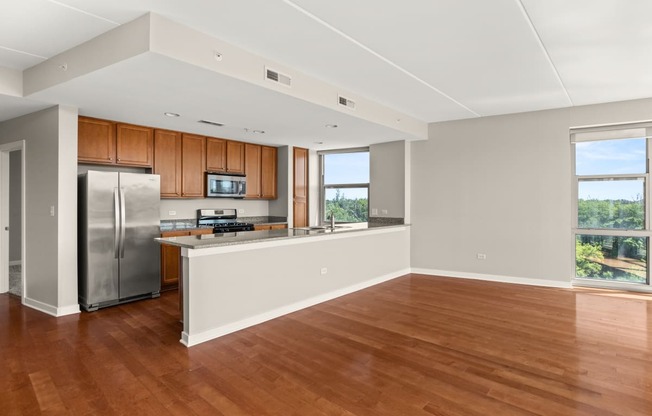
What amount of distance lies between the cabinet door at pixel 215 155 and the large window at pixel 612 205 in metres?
5.47

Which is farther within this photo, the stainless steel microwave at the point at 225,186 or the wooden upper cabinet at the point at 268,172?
the wooden upper cabinet at the point at 268,172

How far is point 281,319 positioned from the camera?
3971 mm

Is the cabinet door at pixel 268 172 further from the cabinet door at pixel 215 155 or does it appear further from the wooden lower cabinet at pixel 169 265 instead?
the wooden lower cabinet at pixel 169 265

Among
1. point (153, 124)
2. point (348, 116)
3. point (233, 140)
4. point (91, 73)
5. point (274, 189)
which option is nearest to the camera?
point (91, 73)

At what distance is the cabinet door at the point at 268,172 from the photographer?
713cm

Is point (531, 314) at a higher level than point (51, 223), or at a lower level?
lower

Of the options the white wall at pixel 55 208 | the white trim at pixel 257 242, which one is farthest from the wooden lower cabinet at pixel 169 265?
the white trim at pixel 257 242

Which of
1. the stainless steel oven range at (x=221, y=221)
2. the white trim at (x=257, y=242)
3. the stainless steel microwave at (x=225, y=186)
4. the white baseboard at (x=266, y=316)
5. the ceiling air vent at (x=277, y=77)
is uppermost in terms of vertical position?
the ceiling air vent at (x=277, y=77)

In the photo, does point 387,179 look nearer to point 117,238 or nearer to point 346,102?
point 346,102

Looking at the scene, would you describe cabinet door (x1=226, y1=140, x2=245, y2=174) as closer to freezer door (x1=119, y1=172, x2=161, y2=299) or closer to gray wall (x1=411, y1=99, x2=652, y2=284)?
freezer door (x1=119, y1=172, x2=161, y2=299)

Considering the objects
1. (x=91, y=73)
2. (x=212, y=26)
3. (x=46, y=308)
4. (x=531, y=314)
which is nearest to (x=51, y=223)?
(x=46, y=308)

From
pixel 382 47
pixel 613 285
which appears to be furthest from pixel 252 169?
pixel 613 285

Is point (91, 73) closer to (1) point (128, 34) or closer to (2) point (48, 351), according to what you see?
(1) point (128, 34)

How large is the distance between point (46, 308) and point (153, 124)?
259 cm
